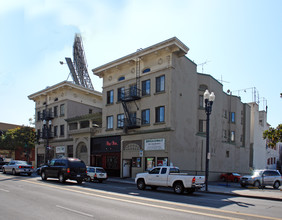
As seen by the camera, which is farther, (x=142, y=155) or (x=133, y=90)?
(x=133, y=90)

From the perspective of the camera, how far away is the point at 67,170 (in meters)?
22.1

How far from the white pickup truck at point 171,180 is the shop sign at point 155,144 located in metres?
8.78

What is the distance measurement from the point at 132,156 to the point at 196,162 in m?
7.19

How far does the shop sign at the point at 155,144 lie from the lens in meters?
28.6

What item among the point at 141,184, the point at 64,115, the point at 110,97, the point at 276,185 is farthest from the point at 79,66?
the point at 276,185

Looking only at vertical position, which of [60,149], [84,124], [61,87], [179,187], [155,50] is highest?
[155,50]

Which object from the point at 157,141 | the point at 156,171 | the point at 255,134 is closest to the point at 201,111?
the point at 157,141

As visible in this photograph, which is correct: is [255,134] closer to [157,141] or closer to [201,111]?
[201,111]

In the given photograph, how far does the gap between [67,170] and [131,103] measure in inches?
505

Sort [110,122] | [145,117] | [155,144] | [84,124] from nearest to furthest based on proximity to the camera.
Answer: [155,144] < [145,117] < [110,122] < [84,124]

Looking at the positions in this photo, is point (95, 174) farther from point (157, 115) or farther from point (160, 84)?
point (160, 84)

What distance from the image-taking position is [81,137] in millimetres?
39906

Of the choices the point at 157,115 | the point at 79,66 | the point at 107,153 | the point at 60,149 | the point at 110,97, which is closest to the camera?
the point at 157,115

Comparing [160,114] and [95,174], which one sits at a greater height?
[160,114]
